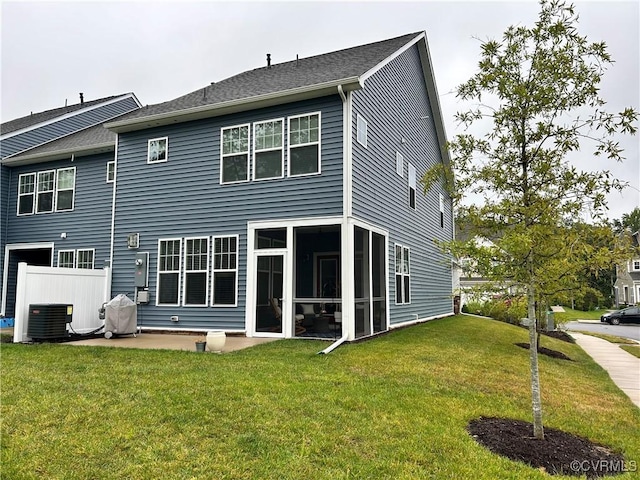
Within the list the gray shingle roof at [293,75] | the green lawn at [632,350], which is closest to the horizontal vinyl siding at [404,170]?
the gray shingle roof at [293,75]

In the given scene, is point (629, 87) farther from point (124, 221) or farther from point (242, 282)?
point (124, 221)

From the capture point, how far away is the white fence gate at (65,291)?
31.8ft

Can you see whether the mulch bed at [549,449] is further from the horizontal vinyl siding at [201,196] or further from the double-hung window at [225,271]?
the double-hung window at [225,271]

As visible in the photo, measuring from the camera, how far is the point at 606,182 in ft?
14.5

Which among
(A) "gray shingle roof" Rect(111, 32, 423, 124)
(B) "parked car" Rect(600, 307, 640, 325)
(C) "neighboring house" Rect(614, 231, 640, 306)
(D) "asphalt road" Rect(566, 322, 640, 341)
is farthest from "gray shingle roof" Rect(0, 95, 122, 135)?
(C) "neighboring house" Rect(614, 231, 640, 306)

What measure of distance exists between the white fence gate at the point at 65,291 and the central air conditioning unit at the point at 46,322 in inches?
9.7

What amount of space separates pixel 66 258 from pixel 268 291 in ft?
23.7

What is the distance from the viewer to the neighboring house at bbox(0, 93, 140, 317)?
1360 centimetres

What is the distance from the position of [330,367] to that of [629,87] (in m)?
8.66

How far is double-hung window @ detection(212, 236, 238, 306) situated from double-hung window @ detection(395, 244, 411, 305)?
4.54 meters

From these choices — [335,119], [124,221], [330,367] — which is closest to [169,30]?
[124,221]

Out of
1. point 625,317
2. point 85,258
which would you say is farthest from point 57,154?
point 625,317

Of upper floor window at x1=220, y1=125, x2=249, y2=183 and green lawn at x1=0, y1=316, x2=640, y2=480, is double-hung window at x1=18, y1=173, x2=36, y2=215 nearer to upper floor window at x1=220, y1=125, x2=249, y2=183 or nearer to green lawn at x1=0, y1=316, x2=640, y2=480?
upper floor window at x1=220, y1=125, x2=249, y2=183

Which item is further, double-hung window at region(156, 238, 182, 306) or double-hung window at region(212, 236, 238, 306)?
double-hung window at region(156, 238, 182, 306)
